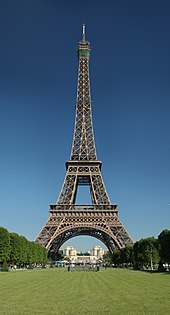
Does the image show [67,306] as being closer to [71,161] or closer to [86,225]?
[86,225]

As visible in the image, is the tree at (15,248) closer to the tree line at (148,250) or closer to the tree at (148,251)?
the tree line at (148,250)

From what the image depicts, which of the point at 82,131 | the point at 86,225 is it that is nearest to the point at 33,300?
the point at 86,225

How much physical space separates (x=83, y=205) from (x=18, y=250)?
67.1ft

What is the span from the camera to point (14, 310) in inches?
600

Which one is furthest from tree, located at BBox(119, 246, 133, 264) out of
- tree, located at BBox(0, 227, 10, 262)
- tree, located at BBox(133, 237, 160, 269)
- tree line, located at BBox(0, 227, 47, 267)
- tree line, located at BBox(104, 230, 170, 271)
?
tree, located at BBox(0, 227, 10, 262)

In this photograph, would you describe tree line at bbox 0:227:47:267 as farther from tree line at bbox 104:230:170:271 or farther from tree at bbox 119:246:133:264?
tree line at bbox 104:230:170:271

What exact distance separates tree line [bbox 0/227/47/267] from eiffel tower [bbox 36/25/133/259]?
2.43 meters

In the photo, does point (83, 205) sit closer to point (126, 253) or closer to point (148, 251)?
point (126, 253)

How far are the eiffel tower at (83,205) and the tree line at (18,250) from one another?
2.43m

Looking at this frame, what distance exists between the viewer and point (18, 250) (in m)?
69.4

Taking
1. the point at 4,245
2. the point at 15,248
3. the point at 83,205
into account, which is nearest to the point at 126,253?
the point at 83,205

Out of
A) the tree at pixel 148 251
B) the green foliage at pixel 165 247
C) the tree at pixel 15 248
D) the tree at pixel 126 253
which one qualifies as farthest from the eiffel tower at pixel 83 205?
the green foliage at pixel 165 247

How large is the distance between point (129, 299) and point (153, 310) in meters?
3.97

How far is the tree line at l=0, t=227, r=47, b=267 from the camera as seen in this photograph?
62.3 m
